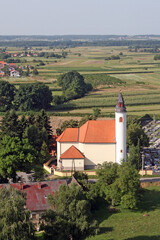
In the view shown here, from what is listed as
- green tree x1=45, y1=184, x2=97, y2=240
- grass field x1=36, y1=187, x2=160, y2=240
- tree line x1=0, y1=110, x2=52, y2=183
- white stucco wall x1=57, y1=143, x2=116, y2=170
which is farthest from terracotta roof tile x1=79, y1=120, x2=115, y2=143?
green tree x1=45, y1=184, x2=97, y2=240

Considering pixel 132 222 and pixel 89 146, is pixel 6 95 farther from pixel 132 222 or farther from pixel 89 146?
pixel 132 222

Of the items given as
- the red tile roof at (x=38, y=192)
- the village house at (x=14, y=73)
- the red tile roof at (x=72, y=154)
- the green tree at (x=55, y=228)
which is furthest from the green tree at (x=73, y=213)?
the village house at (x=14, y=73)

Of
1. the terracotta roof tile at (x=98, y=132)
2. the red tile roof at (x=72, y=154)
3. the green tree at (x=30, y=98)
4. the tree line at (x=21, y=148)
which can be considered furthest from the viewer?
the green tree at (x=30, y=98)

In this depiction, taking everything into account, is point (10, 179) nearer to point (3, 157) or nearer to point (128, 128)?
point (3, 157)

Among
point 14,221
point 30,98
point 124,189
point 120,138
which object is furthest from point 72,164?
point 30,98

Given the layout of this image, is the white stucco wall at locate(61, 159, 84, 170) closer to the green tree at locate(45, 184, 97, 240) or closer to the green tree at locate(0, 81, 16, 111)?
the green tree at locate(45, 184, 97, 240)

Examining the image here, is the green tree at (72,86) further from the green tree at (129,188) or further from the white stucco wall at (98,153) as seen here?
the green tree at (129,188)
